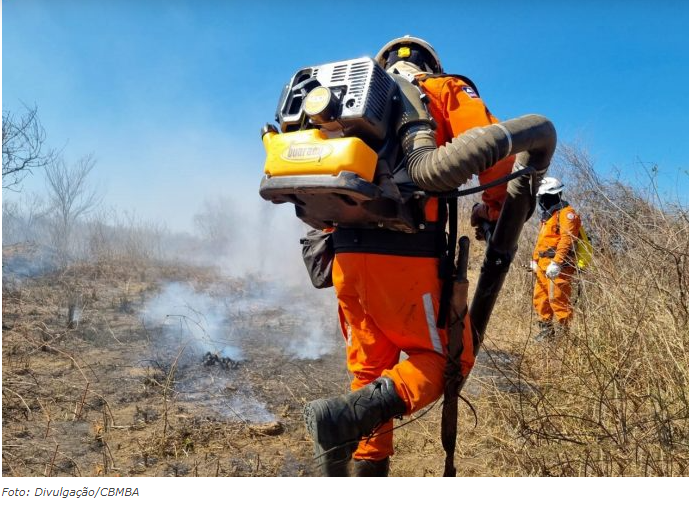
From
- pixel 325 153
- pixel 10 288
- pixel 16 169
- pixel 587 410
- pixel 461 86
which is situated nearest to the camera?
pixel 325 153

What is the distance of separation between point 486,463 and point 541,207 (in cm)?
427

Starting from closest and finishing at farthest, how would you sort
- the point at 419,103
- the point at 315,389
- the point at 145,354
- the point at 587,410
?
the point at 419,103
the point at 587,410
the point at 315,389
the point at 145,354

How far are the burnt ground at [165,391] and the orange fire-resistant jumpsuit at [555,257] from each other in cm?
150

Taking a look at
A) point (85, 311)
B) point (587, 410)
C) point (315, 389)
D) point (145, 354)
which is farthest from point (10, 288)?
point (587, 410)

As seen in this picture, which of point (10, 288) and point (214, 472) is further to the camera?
point (10, 288)

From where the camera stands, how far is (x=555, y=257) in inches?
202

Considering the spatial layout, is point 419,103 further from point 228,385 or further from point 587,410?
point 228,385

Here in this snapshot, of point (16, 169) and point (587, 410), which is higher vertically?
point (16, 169)

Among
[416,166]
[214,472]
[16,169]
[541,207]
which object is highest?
[16,169]

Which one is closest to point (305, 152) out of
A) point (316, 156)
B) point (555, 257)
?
point (316, 156)

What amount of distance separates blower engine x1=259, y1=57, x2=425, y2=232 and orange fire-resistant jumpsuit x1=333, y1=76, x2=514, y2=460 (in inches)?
7.1

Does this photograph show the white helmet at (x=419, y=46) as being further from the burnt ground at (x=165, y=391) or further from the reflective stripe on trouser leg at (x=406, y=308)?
the burnt ground at (x=165, y=391)

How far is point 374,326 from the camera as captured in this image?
6.87ft

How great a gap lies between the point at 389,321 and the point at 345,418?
16.7 inches
